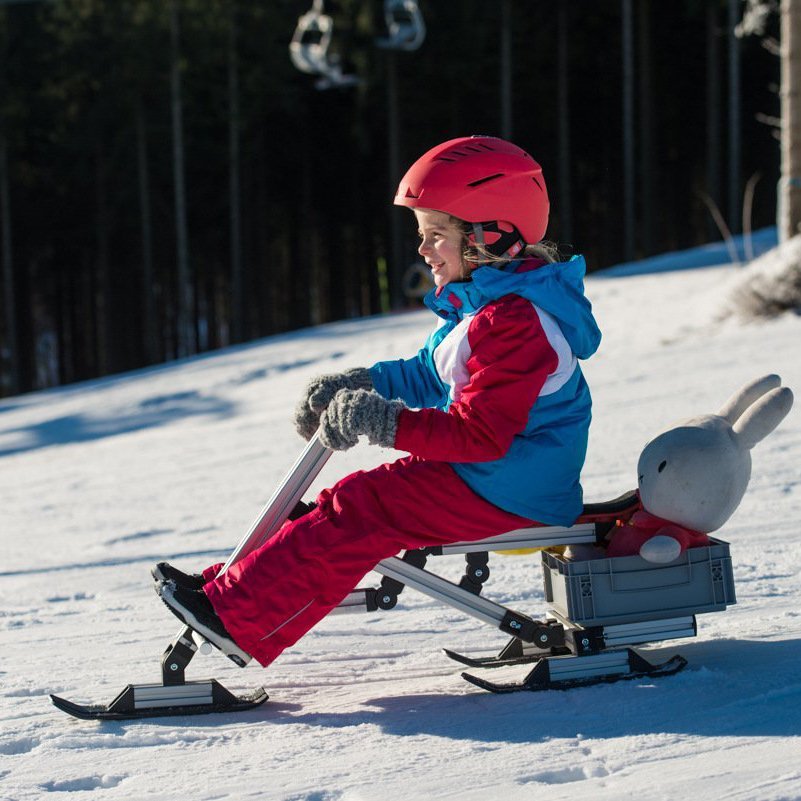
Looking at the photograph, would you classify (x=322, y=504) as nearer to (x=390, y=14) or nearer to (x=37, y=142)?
(x=390, y=14)

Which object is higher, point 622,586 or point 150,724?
point 622,586

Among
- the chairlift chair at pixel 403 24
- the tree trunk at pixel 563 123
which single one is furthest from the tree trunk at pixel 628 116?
the chairlift chair at pixel 403 24

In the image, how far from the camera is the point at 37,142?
34.2m

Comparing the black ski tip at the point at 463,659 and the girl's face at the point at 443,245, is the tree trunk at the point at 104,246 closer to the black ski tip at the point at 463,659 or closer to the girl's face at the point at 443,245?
the black ski tip at the point at 463,659

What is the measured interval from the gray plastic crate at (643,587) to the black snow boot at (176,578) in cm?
95

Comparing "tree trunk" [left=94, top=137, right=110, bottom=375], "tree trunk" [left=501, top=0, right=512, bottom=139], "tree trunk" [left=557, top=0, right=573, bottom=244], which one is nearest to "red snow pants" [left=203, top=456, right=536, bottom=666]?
"tree trunk" [left=501, top=0, right=512, bottom=139]

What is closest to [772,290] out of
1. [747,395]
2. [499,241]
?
[747,395]

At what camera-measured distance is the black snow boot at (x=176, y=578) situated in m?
2.93

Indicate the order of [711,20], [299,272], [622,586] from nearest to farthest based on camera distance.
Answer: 1. [622,586]
2. [711,20]
3. [299,272]

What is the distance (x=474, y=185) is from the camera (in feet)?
9.52

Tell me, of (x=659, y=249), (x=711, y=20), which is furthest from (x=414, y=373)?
(x=659, y=249)

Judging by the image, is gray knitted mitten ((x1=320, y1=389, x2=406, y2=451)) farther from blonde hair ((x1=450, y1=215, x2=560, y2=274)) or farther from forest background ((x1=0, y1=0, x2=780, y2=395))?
forest background ((x1=0, y1=0, x2=780, y2=395))

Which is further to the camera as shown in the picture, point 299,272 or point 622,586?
point 299,272

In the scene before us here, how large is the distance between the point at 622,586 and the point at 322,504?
812 mm
